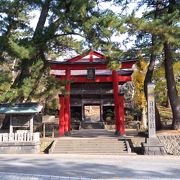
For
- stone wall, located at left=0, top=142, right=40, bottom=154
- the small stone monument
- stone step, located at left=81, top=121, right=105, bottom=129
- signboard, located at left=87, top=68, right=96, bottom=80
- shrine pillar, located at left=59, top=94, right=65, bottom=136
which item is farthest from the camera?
stone step, located at left=81, top=121, right=105, bottom=129

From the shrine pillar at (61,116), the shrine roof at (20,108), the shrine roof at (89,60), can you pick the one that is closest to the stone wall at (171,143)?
the shrine roof at (89,60)

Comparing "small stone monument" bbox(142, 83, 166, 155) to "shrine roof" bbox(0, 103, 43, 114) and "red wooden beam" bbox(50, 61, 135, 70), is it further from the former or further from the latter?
"red wooden beam" bbox(50, 61, 135, 70)

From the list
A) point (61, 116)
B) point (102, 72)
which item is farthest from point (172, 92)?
point (102, 72)

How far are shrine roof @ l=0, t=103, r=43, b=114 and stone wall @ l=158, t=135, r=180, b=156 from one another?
7.31m

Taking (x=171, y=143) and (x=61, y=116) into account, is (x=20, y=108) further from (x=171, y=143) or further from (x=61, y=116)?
(x=171, y=143)

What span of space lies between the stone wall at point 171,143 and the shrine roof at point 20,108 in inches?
288

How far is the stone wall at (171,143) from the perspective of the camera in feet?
64.7

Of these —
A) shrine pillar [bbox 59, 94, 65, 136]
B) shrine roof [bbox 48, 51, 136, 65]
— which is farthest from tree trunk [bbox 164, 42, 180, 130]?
shrine pillar [bbox 59, 94, 65, 136]

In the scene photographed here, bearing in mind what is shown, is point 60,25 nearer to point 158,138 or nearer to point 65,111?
point 65,111

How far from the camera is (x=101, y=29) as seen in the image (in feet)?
63.7

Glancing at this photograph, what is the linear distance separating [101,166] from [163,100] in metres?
33.4

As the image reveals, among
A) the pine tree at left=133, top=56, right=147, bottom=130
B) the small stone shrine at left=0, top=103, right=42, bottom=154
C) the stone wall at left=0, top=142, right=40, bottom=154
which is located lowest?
the stone wall at left=0, top=142, right=40, bottom=154

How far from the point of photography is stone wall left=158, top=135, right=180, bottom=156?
64.7ft

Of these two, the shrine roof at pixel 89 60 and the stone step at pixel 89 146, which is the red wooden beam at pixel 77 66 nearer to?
the shrine roof at pixel 89 60
